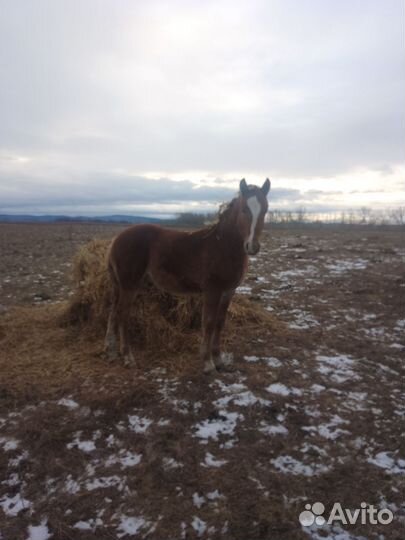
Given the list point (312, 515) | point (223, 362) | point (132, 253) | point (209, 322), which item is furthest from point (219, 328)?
point (312, 515)

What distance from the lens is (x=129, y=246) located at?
180 inches

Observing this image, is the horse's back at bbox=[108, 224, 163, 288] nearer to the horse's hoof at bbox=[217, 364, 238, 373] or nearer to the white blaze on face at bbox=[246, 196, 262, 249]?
the white blaze on face at bbox=[246, 196, 262, 249]

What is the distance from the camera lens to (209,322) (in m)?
4.38

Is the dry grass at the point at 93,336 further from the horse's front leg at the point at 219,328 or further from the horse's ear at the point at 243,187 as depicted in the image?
the horse's ear at the point at 243,187

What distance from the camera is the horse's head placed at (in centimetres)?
366

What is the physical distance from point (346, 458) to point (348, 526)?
0.66 metres

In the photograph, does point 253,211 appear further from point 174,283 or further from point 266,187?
point 174,283

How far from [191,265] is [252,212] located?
1.14 metres

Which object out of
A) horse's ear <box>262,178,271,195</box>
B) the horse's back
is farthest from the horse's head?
the horse's back

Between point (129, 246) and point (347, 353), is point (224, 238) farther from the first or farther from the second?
point (347, 353)

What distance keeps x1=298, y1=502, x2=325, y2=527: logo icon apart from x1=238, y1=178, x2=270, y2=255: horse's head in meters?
2.26

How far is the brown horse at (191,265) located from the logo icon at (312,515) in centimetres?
Result: 207

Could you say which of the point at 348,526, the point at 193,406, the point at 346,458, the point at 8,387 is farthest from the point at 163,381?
the point at 348,526

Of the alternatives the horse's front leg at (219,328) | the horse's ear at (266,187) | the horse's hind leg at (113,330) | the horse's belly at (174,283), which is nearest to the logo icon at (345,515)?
the horse's front leg at (219,328)
